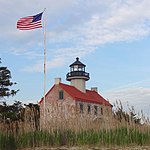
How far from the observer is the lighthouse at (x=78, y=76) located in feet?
161

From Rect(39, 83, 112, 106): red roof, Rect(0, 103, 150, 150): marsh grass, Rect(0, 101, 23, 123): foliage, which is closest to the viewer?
Rect(0, 103, 150, 150): marsh grass

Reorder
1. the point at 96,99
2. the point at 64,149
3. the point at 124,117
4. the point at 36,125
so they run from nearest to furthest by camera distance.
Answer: the point at 64,149, the point at 124,117, the point at 36,125, the point at 96,99

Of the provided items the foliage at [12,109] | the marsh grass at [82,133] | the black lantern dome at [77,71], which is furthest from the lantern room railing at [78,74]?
the marsh grass at [82,133]

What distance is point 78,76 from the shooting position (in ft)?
161

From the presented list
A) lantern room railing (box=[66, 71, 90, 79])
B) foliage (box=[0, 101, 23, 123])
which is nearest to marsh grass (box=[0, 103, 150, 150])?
foliage (box=[0, 101, 23, 123])

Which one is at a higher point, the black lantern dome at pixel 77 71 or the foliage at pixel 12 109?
the black lantern dome at pixel 77 71

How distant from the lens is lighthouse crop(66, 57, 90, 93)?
49031 millimetres

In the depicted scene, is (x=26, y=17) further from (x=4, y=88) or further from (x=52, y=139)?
(x=4, y=88)

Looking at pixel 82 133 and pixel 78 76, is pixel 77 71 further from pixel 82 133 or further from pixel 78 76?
pixel 82 133

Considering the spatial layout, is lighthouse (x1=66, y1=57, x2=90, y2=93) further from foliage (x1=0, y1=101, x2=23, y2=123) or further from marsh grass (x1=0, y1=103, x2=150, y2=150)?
marsh grass (x1=0, y1=103, x2=150, y2=150)

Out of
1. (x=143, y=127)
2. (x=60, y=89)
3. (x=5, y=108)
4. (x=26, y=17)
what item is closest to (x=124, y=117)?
(x=143, y=127)

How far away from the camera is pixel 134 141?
12773mm

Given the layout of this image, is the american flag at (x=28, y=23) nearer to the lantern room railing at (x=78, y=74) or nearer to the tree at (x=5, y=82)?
the tree at (x=5, y=82)

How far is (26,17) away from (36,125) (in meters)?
6.35
